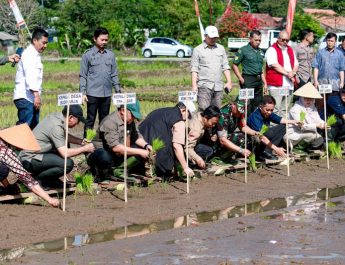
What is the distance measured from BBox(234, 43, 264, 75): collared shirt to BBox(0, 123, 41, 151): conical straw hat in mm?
5150

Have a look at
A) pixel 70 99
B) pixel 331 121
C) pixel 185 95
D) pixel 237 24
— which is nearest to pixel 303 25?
pixel 237 24

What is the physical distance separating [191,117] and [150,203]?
75.1 inches

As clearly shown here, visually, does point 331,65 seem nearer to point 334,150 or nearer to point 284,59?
point 284,59

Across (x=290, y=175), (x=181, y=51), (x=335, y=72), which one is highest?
(x=335, y=72)

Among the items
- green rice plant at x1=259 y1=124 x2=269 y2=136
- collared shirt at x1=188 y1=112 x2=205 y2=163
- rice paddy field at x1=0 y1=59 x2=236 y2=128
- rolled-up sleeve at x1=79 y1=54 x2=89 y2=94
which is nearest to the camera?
collared shirt at x1=188 y1=112 x2=205 y2=163

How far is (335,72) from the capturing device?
14570 millimetres

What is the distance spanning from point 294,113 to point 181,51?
36.8 metres

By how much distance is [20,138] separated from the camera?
9.28 metres

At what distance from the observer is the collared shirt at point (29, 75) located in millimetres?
10906

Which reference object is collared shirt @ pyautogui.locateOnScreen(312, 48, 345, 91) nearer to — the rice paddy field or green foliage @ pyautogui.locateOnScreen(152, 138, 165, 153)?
green foliage @ pyautogui.locateOnScreen(152, 138, 165, 153)

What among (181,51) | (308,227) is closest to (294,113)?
(308,227)

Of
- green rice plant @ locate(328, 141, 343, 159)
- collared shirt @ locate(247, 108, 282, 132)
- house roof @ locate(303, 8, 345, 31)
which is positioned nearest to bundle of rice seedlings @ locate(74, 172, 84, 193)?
collared shirt @ locate(247, 108, 282, 132)

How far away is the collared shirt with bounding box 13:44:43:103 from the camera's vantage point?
35.8ft

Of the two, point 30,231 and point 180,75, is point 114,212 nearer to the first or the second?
point 30,231
